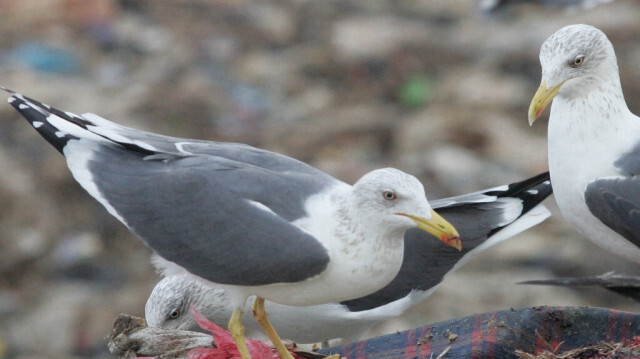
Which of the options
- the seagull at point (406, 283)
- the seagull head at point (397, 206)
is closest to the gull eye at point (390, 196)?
the seagull head at point (397, 206)

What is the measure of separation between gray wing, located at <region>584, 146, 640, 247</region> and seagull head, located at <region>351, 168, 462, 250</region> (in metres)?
0.63

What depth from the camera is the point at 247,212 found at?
9.42ft

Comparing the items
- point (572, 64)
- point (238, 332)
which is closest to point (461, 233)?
point (572, 64)

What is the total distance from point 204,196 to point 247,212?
0.13 meters

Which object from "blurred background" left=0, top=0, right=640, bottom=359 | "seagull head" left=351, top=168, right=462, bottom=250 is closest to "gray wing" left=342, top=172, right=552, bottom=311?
"seagull head" left=351, top=168, right=462, bottom=250

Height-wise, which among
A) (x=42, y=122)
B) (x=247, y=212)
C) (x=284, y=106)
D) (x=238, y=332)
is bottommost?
(x=238, y=332)

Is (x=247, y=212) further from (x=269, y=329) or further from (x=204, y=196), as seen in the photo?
(x=269, y=329)

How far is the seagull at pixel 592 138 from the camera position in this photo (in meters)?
3.11

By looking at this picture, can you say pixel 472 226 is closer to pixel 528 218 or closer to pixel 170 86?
pixel 528 218

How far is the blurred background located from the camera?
5594 millimetres

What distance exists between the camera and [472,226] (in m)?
3.68

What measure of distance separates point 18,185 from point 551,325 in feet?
12.2

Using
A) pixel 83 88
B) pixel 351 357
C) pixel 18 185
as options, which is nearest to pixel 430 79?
pixel 83 88

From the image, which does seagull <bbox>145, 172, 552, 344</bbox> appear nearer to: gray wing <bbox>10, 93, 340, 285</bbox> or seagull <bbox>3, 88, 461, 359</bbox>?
seagull <bbox>3, 88, 461, 359</bbox>
